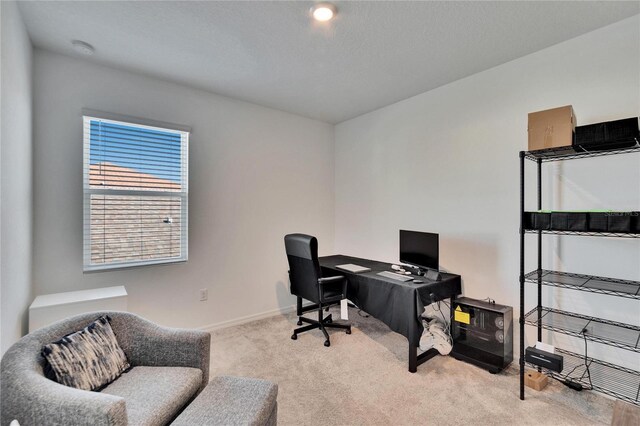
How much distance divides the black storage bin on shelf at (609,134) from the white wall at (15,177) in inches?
133

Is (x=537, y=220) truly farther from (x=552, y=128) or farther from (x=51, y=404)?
(x=51, y=404)

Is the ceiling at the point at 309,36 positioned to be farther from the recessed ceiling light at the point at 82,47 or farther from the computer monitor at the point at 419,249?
the computer monitor at the point at 419,249

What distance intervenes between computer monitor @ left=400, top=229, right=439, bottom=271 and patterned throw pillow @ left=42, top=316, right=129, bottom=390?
2.47 meters

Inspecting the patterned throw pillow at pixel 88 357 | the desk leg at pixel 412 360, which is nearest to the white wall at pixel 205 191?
the patterned throw pillow at pixel 88 357

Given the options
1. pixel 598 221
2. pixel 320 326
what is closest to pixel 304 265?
pixel 320 326

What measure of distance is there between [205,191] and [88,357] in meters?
2.07


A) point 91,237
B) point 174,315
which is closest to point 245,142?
point 91,237

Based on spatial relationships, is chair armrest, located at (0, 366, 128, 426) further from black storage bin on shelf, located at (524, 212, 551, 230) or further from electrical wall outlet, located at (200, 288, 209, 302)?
black storage bin on shelf, located at (524, 212, 551, 230)

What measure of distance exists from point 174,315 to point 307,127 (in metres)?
2.86

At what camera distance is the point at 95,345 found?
158 cm

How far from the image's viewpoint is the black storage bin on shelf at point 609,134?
5.83 feet

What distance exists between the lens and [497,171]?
8.98ft

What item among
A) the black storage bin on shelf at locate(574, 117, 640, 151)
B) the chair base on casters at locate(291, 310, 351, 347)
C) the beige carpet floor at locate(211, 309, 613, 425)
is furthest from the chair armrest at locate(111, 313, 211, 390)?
the black storage bin on shelf at locate(574, 117, 640, 151)

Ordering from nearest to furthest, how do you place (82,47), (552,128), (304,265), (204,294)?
(552,128) < (82,47) < (304,265) < (204,294)
